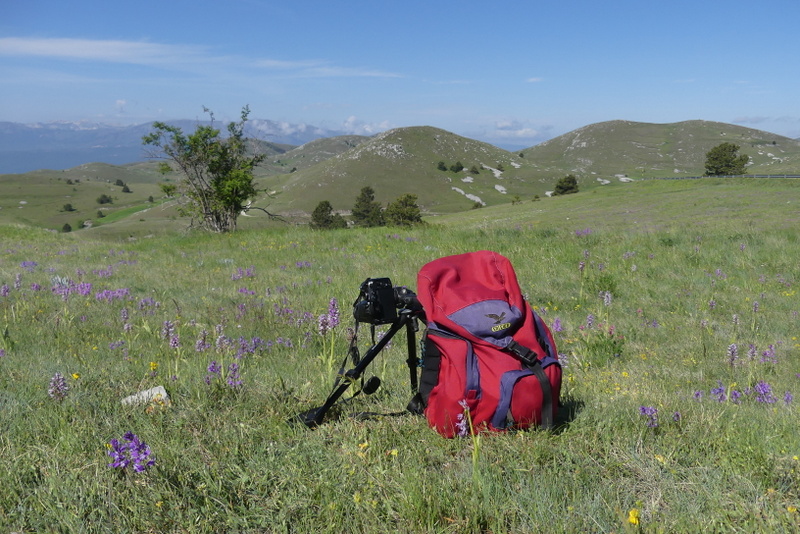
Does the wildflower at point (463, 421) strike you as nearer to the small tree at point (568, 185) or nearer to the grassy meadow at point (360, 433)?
the grassy meadow at point (360, 433)

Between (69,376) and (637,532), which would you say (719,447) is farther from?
(69,376)

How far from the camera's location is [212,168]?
2350cm

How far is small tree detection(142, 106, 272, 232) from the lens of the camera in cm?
2252

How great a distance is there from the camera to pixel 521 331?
3191mm

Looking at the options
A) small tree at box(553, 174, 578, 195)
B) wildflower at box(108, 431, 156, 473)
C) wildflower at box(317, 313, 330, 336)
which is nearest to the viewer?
wildflower at box(108, 431, 156, 473)

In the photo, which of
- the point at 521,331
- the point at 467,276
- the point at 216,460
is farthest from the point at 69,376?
the point at 521,331

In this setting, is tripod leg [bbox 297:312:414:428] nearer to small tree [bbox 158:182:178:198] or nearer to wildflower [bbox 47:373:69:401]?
wildflower [bbox 47:373:69:401]

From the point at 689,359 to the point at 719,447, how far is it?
2.91 metres

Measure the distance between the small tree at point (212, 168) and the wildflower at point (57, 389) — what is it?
67.1ft

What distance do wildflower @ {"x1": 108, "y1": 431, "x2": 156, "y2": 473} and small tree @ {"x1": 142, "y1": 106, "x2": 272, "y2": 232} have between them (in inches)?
856

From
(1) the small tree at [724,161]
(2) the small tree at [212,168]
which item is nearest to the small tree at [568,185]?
(1) the small tree at [724,161]

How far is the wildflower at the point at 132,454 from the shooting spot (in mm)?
2378

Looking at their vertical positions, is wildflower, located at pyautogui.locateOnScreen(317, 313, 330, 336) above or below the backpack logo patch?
below

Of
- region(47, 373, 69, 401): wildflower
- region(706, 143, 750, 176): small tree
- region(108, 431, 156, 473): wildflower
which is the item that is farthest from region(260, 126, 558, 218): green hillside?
region(108, 431, 156, 473): wildflower
